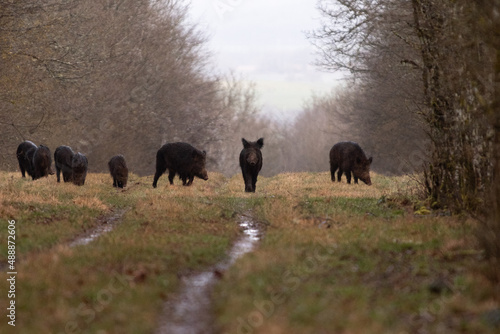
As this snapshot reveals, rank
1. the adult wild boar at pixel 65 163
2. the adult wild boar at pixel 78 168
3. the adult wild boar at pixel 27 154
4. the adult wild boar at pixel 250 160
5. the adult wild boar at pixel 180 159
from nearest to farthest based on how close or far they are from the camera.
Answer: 1. the adult wild boar at pixel 250 160
2. the adult wild boar at pixel 78 168
3. the adult wild boar at pixel 65 163
4. the adult wild boar at pixel 180 159
5. the adult wild boar at pixel 27 154

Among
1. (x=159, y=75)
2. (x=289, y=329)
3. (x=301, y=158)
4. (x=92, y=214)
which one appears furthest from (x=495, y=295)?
(x=301, y=158)

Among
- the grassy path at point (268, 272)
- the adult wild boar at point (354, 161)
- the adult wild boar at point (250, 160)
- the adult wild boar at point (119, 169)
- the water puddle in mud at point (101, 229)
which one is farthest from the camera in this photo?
the adult wild boar at point (354, 161)

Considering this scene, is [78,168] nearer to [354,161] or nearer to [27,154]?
[27,154]

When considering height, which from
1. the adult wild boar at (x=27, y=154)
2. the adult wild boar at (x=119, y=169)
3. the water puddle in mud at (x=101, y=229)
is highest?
the adult wild boar at (x=27, y=154)

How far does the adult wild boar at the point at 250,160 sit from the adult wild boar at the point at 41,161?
852 cm

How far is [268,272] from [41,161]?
2067cm

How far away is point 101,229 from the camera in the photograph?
552 inches

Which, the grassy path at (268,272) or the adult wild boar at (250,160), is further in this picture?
the adult wild boar at (250,160)

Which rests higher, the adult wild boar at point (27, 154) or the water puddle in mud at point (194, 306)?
the adult wild boar at point (27, 154)

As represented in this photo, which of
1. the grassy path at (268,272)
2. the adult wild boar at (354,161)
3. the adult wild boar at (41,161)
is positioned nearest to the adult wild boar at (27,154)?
the adult wild boar at (41,161)

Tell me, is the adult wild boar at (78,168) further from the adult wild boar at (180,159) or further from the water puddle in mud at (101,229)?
the water puddle in mud at (101,229)

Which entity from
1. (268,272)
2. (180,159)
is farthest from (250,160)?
(268,272)

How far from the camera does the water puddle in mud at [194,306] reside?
22.1 feet

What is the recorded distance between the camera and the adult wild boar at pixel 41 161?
27.3m
